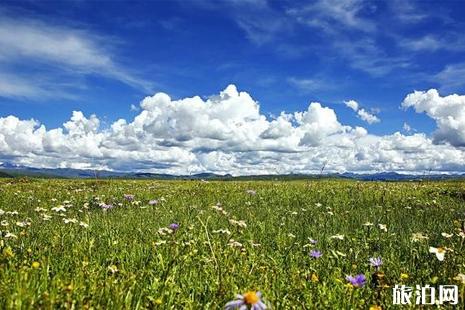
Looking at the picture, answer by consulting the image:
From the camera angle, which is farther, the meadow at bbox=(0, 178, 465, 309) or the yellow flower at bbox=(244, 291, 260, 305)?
the meadow at bbox=(0, 178, 465, 309)

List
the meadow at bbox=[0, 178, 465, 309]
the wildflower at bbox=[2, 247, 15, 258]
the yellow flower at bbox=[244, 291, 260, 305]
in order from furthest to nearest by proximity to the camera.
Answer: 1. the wildflower at bbox=[2, 247, 15, 258]
2. the meadow at bbox=[0, 178, 465, 309]
3. the yellow flower at bbox=[244, 291, 260, 305]

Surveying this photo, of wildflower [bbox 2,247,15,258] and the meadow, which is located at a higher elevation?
wildflower [bbox 2,247,15,258]

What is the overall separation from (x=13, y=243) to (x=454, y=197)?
629 inches

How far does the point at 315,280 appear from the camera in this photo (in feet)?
16.6

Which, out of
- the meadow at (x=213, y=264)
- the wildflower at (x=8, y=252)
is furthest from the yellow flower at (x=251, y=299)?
the wildflower at (x=8, y=252)

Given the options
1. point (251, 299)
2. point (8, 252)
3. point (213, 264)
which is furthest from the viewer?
point (213, 264)

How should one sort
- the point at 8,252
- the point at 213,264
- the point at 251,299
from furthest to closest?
the point at 213,264 < the point at 8,252 < the point at 251,299

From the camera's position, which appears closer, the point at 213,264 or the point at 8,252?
the point at 8,252

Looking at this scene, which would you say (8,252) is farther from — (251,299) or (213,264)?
(251,299)

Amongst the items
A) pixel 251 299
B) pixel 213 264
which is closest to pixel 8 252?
pixel 213 264

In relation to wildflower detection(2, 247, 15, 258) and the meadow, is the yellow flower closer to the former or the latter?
the meadow

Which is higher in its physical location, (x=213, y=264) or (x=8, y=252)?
(x=8, y=252)

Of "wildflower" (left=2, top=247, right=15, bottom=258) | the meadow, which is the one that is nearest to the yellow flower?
the meadow

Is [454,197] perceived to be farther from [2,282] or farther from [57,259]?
[2,282]
